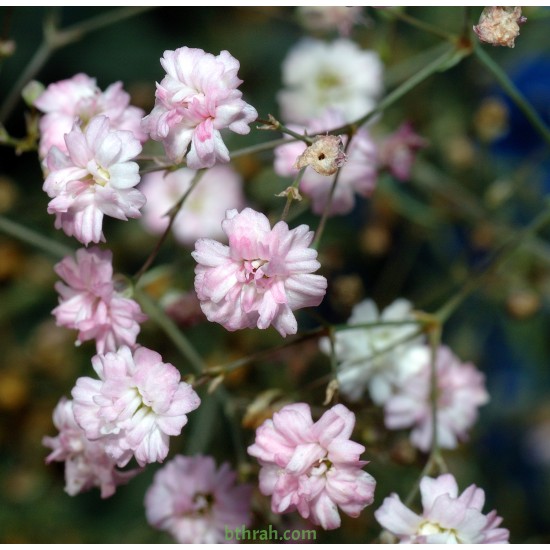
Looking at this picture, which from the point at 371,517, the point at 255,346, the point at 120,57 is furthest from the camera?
the point at 120,57

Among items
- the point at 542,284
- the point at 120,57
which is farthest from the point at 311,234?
the point at 120,57

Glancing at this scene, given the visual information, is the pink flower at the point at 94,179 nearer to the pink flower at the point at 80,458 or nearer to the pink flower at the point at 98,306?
the pink flower at the point at 98,306

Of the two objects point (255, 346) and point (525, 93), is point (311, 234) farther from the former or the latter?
point (525, 93)

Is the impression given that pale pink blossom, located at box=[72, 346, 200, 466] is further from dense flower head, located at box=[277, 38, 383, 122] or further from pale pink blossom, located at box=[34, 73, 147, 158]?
dense flower head, located at box=[277, 38, 383, 122]

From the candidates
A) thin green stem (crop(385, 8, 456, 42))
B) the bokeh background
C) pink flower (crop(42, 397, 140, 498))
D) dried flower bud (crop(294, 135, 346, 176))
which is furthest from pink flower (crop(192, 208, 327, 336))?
the bokeh background

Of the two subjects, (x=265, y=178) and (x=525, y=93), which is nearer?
(x=265, y=178)
